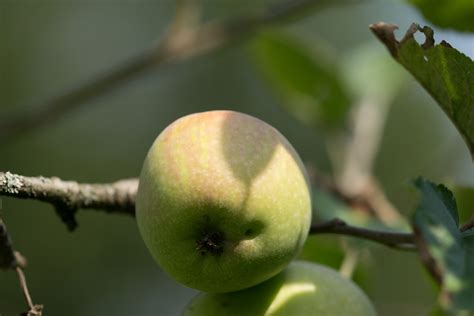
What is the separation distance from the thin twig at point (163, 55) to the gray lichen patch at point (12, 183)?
0.99 metres

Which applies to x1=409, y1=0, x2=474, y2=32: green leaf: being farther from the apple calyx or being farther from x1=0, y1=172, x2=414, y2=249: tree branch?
the apple calyx

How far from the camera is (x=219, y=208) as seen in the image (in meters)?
1.05

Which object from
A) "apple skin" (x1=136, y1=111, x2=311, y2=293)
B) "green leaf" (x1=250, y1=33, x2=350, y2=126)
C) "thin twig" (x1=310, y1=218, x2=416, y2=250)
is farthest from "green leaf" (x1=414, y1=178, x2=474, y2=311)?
"green leaf" (x1=250, y1=33, x2=350, y2=126)

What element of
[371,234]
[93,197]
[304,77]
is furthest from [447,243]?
[304,77]

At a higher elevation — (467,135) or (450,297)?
(467,135)

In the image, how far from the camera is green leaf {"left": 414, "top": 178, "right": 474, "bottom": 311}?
0.88 metres

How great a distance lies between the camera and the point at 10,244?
111cm

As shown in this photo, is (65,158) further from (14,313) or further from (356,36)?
(356,36)

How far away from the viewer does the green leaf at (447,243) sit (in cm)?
88

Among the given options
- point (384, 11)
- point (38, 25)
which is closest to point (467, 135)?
point (384, 11)

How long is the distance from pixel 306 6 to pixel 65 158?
3.16 meters

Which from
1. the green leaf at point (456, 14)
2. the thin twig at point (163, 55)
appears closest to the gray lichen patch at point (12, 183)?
the green leaf at point (456, 14)

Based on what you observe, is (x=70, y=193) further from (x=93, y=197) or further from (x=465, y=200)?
(x=465, y=200)

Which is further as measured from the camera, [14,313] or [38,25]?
[38,25]
